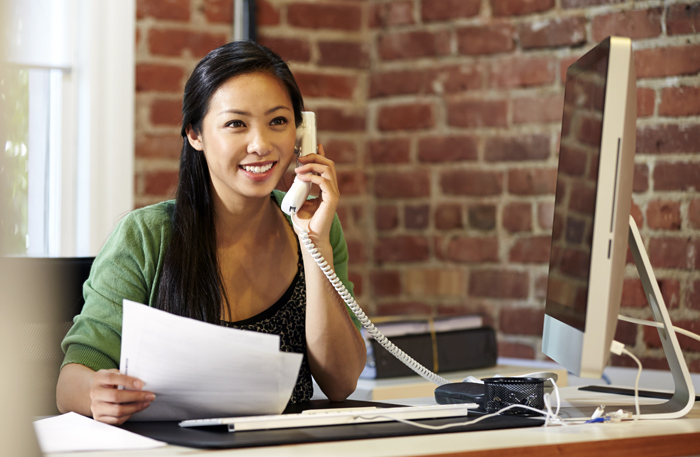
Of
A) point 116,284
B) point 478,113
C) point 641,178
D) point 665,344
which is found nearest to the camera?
point 665,344

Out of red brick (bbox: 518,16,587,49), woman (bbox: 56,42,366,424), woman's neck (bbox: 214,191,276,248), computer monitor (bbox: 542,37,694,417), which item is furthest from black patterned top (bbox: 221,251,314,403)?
red brick (bbox: 518,16,587,49)

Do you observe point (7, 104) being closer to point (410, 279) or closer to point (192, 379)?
point (192, 379)

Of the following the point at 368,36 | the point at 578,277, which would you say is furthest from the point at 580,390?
the point at 368,36

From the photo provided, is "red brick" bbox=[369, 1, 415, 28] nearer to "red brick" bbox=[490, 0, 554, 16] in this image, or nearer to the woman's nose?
"red brick" bbox=[490, 0, 554, 16]

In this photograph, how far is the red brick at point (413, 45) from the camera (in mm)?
2285

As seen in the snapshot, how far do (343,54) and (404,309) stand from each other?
0.81 meters

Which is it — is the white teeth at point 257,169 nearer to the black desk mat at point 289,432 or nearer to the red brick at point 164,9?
the black desk mat at point 289,432

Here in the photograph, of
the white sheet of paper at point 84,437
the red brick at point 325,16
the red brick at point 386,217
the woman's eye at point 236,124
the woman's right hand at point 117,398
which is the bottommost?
the white sheet of paper at point 84,437

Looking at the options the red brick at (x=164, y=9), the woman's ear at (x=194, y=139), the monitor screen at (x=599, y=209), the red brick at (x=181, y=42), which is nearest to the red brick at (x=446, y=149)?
the red brick at (x=181, y=42)

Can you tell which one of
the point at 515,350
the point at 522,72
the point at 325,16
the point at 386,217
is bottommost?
the point at 515,350

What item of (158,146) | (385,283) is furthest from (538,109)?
(158,146)

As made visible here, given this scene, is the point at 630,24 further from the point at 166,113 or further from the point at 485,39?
the point at 166,113

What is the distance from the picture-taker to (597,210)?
91 cm

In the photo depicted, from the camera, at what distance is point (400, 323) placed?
70.6 inches
